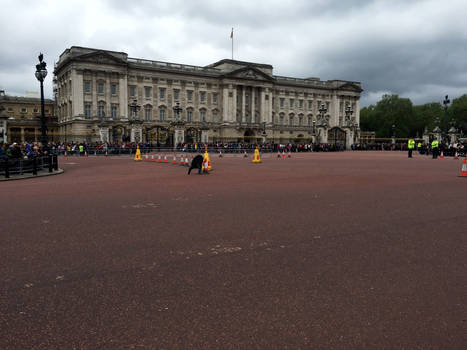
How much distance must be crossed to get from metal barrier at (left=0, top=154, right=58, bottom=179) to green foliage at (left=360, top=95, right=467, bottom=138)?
329ft

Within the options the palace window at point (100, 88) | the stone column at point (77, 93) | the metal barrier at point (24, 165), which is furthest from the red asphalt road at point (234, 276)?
the palace window at point (100, 88)

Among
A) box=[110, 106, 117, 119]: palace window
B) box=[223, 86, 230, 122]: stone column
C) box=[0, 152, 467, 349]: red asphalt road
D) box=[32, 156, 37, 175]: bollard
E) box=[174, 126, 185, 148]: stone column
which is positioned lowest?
box=[0, 152, 467, 349]: red asphalt road

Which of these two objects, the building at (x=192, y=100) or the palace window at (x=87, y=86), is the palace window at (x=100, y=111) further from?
the palace window at (x=87, y=86)

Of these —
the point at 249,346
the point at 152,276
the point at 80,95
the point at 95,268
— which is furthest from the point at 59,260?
the point at 80,95

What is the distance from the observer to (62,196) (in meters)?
10.2

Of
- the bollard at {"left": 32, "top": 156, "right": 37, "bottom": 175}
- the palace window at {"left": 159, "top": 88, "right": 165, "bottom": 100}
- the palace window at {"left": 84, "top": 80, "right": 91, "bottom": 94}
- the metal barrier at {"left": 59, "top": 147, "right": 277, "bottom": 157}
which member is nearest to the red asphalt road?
the bollard at {"left": 32, "top": 156, "right": 37, "bottom": 175}

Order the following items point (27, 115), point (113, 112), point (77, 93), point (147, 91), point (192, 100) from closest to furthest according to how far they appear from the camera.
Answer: point (77, 93) < point (113, 112) < point (147, 91) < point (192, 100) < point (27, 115)

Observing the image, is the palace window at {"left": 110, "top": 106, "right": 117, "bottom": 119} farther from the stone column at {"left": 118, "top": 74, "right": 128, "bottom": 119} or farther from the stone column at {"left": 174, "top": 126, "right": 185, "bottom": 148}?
the stone column at {"left": 174, "top": 126, "right": 185, "bottom": 148}

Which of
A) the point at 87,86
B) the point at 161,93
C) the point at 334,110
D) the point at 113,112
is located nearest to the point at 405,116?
the point at 334,110

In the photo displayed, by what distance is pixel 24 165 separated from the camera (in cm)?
1658

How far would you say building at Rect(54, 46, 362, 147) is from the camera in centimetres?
6175

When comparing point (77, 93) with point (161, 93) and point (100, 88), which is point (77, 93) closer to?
point (100, 88)

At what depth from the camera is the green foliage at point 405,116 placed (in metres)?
104

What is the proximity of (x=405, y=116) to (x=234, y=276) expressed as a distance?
112454mm
